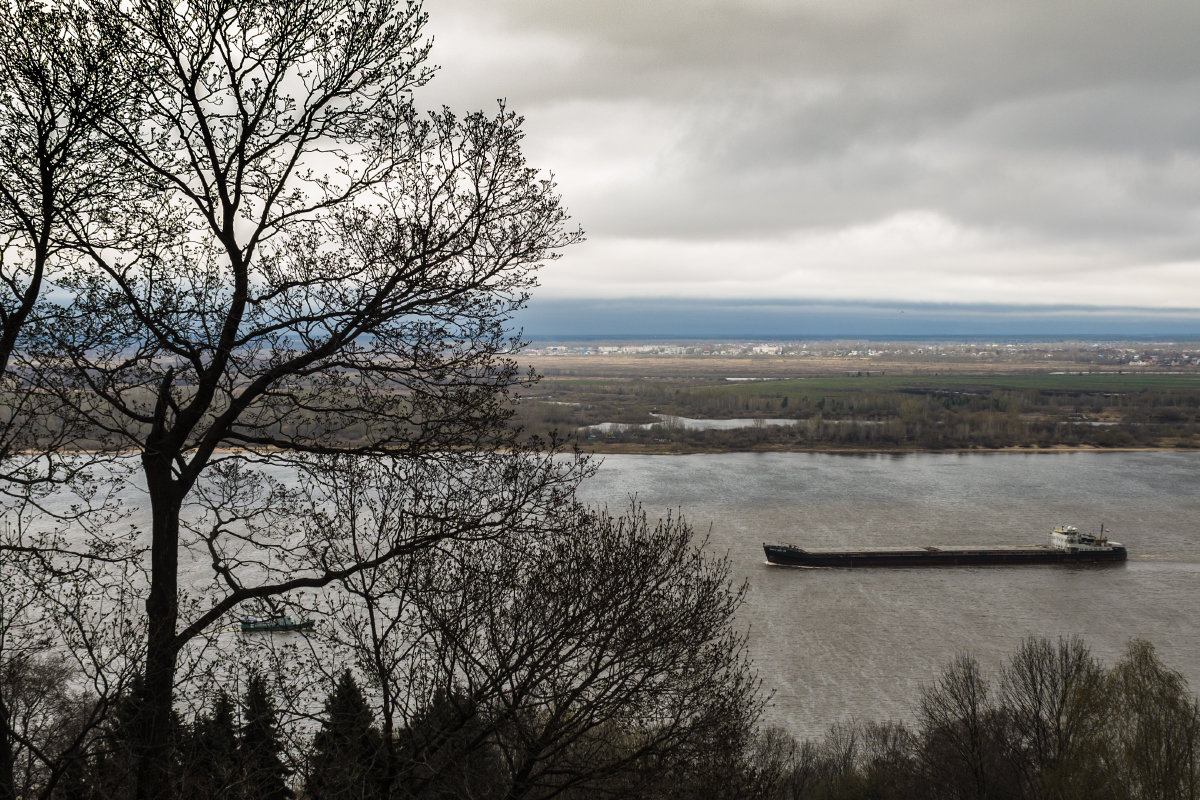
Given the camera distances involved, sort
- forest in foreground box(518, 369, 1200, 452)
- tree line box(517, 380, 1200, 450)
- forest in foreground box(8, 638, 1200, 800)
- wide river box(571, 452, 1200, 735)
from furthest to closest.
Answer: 1. tree line box(517, 380, 1200, 450)
2. forest in foreground box(518, 369, 1200, 452)
3. wide river box(571, 452, 1200, 735)
4. forest in foreground box(8, 638, 1200, 800)

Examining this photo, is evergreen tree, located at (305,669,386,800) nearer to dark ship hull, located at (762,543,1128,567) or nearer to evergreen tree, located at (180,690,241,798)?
evergreen tree, located at (180,690,241,798)

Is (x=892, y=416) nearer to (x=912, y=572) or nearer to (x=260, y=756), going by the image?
(x=912, y=572)

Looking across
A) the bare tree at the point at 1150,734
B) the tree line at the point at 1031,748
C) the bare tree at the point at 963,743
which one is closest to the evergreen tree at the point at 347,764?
the tree line at the point at 1031,748

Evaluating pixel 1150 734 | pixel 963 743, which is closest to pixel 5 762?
pixel 963 743

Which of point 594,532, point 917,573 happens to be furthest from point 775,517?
point 594,532

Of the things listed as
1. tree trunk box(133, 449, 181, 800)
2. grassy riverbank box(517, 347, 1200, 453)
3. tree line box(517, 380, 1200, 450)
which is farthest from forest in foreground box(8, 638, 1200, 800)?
tree line box(517, 380, 1200, 450)

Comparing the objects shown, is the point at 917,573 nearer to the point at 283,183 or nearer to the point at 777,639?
the point at 777,639

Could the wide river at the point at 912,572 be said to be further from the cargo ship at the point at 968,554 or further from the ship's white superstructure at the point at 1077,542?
the ship's white superstructure at the point at 1077,542
